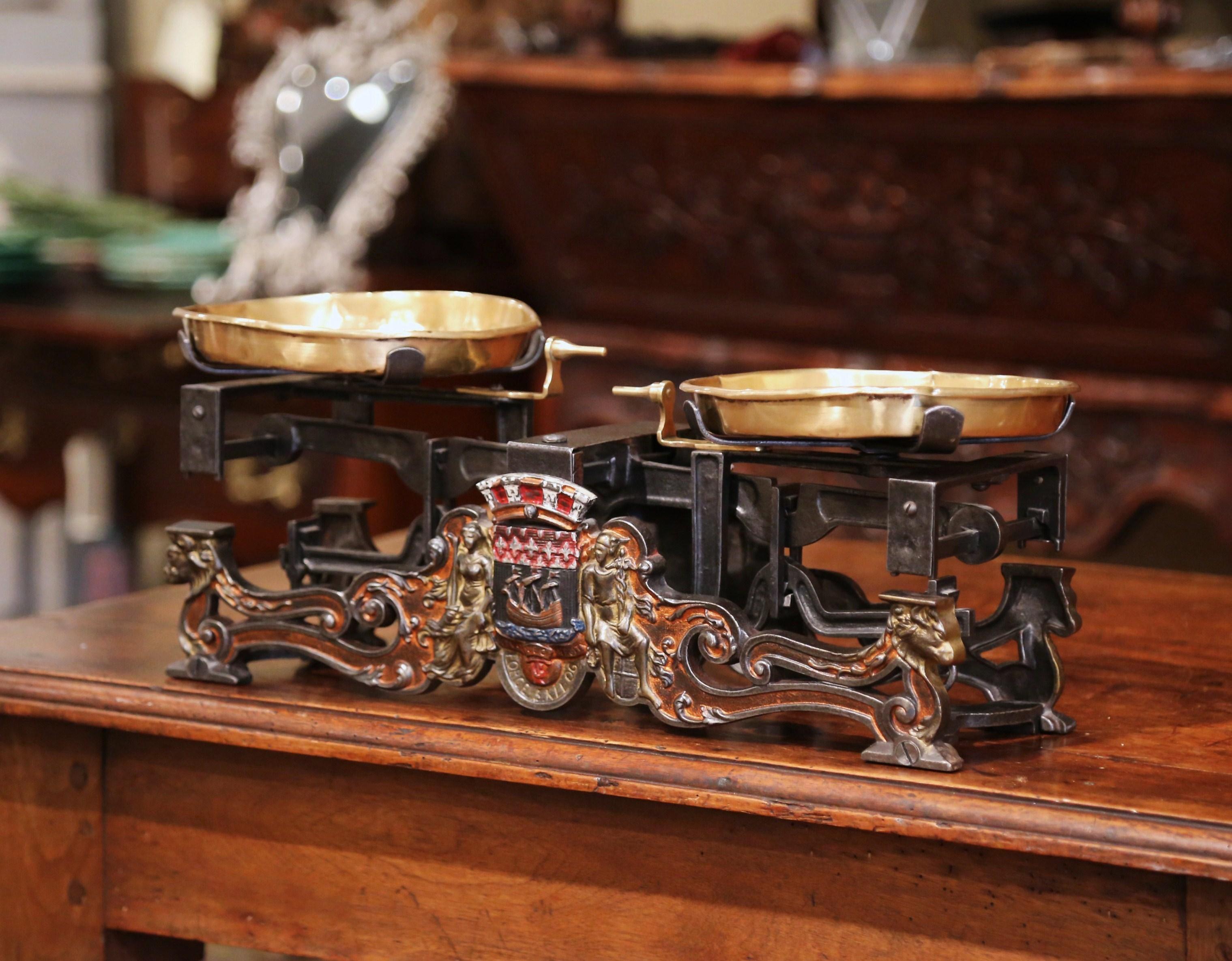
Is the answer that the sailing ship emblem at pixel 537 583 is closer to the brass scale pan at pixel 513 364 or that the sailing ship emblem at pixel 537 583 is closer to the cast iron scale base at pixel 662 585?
the cast iron scale base at pixel 662 585

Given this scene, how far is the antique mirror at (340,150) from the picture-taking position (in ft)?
10.1

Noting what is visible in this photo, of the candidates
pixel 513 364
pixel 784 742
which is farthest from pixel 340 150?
pixel 784 742

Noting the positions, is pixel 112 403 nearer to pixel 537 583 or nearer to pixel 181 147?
pixel 181 147

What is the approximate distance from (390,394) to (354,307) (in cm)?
11

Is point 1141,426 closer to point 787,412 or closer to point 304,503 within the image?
point 304,503

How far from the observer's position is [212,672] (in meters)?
1.23

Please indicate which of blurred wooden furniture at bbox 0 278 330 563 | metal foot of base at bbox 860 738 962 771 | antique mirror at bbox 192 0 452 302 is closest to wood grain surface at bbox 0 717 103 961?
metal foot of base at bbox 860 738 962 771

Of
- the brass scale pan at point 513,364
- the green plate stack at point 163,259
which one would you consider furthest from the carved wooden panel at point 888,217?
the brass scale pan at point 513,364

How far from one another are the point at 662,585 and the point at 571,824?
17 centimetres

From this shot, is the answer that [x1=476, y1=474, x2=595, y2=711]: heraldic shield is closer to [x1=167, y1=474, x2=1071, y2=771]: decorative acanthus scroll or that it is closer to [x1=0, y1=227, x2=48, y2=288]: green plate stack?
[x1=167, y1=474, x2=1071, y2=771]: decorative acanthus scroll

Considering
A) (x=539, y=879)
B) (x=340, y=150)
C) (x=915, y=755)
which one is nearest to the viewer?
(x=915, y=755)

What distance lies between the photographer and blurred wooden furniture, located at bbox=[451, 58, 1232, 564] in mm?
2453

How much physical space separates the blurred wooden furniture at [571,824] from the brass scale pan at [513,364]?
0.20 meters

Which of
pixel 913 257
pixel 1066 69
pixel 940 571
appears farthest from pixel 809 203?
pixel 940 571
